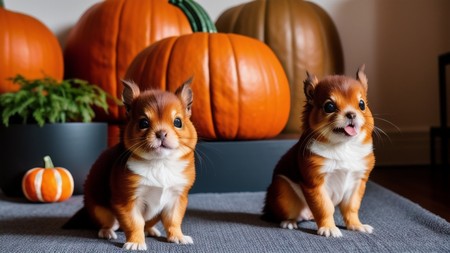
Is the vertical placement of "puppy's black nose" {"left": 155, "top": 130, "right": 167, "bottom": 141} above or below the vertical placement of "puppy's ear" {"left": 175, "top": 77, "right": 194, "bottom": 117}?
below

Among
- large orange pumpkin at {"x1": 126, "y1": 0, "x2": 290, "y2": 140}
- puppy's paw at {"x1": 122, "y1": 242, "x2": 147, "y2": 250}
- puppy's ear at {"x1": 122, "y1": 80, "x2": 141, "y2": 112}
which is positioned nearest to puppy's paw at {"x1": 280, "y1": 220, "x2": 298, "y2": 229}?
puppy's paw at {"x1": 122, "y1": 242, "x2": 147, "y2": 250}

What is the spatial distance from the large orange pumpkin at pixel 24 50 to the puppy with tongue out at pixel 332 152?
1415 millimetres

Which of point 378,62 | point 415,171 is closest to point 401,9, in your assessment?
point 378,62

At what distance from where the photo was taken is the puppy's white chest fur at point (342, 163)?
119 cm

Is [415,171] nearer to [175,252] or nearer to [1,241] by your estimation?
[175,252]

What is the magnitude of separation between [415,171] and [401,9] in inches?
35.7

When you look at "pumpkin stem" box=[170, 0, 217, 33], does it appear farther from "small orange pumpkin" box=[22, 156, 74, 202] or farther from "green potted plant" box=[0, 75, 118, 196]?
"small orange pumpkin" box=[22, 156, 74, 202]

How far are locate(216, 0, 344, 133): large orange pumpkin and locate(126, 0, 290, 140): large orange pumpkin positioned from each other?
0.60 meters

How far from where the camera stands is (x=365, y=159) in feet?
4.00

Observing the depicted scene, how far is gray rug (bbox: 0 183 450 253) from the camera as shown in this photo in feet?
3.69

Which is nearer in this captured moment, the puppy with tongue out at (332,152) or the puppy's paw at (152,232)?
the puppy with tongue out at (332,152)

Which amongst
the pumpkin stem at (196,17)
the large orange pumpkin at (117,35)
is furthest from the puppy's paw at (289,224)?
the large orange pumpkin at (117,35)

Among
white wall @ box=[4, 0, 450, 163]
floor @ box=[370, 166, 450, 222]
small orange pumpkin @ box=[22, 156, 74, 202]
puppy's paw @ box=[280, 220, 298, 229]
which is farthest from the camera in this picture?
white wall @ box=[4, 0, 450, 163]

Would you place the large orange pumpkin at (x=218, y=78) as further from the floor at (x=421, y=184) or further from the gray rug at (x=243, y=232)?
the floor at (x=421, y=184)
